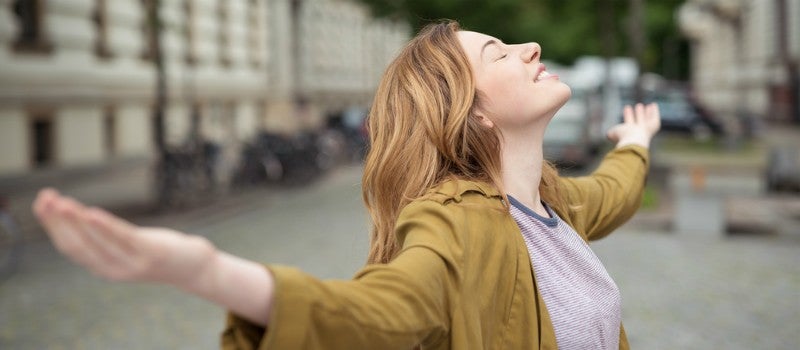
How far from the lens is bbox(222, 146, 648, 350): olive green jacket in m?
1.34

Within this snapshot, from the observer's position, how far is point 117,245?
1161 millimetres

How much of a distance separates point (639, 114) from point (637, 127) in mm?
68

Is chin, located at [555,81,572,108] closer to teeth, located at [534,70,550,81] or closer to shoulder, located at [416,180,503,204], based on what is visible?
teeth, located at [534,70,550,81]

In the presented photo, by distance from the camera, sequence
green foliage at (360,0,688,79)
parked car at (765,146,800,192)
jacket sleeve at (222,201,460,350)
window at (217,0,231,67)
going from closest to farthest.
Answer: jacket sleeve at (222,201,460,350) < parked car at (765,146,800,192) < window at (217,0,231,67) < green foliage at (360,0,688,79)

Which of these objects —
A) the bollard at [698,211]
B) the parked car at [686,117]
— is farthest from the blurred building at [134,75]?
the parked car at [686,117]

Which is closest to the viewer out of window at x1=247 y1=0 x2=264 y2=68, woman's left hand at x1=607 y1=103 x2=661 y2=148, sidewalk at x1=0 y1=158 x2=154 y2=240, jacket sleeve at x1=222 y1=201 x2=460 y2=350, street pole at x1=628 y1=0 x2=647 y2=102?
jacket sleeve at x1=222 y1=201 x2=460 y2=350

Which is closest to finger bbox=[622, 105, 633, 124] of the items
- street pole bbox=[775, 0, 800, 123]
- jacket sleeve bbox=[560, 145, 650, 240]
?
jacket sleeve bbox=[560, 145, 650, 240]

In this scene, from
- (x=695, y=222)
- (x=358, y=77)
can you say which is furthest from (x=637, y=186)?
(x=358, y=77)

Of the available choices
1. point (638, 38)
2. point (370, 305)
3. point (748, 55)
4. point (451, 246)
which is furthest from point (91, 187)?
point (748, 55)

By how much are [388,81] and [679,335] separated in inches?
199

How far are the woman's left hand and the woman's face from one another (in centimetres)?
81

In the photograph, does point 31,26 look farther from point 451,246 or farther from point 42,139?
point 451,246

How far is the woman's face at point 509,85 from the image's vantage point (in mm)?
1992

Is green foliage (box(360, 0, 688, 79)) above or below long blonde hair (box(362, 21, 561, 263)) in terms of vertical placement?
below
